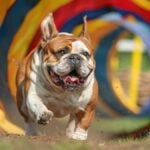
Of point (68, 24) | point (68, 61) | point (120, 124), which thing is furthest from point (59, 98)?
point (68, 24)

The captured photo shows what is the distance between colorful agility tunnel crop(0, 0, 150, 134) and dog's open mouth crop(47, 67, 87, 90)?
2.47 meters

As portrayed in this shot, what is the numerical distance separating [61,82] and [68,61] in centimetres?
23

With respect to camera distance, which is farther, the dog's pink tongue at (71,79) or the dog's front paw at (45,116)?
the dog's pink tongue at (71,79)

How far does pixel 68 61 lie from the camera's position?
966cm

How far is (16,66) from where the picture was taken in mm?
12227

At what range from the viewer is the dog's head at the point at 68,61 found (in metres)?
9.64

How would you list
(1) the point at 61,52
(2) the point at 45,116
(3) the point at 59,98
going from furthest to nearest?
(3) the point at 59,98, (1) the point at 61,52, (2) the point at 45,116

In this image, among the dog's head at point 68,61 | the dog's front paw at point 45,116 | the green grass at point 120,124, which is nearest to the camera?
A: the dog's front paw at point 45,116

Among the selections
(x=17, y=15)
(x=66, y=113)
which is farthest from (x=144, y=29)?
(x=66, y=113)

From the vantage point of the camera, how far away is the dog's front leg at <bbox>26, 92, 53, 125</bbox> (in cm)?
955

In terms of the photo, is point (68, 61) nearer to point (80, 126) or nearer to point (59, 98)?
point (59, 98)

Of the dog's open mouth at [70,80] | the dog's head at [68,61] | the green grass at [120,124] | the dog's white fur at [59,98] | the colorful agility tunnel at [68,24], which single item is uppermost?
the dog's head at [68,61]

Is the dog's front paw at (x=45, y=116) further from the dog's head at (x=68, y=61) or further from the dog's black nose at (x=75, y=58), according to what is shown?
the dog's black nose at (x=75, y=58)

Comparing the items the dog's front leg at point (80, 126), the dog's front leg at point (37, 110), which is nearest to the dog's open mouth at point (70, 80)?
the dog's front leg at point (37, 110)
